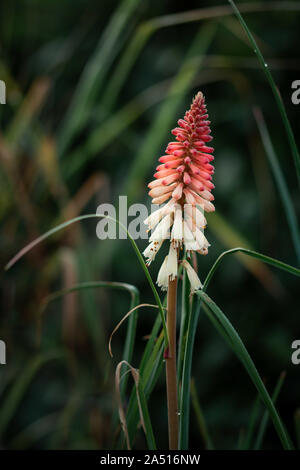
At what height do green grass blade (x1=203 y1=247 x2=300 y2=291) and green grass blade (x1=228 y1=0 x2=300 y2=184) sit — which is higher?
green grass blade (x1=228 y1=0 x2=300 y2=184)

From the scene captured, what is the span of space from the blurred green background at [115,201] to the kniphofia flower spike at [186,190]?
3.63ft

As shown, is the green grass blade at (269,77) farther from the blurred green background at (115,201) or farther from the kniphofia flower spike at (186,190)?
→ the blurred green background at (115,201)

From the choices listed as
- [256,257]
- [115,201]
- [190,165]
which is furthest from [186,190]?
[115,201]

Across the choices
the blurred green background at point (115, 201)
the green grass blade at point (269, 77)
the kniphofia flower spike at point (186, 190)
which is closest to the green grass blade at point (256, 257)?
the kniphofia flower spike at point (186, 190)

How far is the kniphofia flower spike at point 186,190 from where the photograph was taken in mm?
900

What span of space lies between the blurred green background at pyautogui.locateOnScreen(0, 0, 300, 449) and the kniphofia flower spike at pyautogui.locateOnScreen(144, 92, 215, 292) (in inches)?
43.5

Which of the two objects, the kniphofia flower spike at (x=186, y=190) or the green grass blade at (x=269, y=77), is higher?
the green grass blade at (x=269, y=77)

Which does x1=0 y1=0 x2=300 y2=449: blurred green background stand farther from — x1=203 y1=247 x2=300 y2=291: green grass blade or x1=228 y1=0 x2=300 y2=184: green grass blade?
x1=203 y1=247 x2=300 y2=291: green grass blade

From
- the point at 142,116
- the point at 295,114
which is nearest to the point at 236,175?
the point at 295,114

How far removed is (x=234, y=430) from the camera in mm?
2363

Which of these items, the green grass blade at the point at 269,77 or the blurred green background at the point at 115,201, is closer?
the green grass blade at the point at 269,77

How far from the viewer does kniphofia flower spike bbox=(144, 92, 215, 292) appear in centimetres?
90

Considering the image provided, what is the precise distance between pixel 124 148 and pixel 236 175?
2.65 ft

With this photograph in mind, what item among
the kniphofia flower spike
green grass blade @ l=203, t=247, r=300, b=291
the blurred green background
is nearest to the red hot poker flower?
the kniphofia flower spike
